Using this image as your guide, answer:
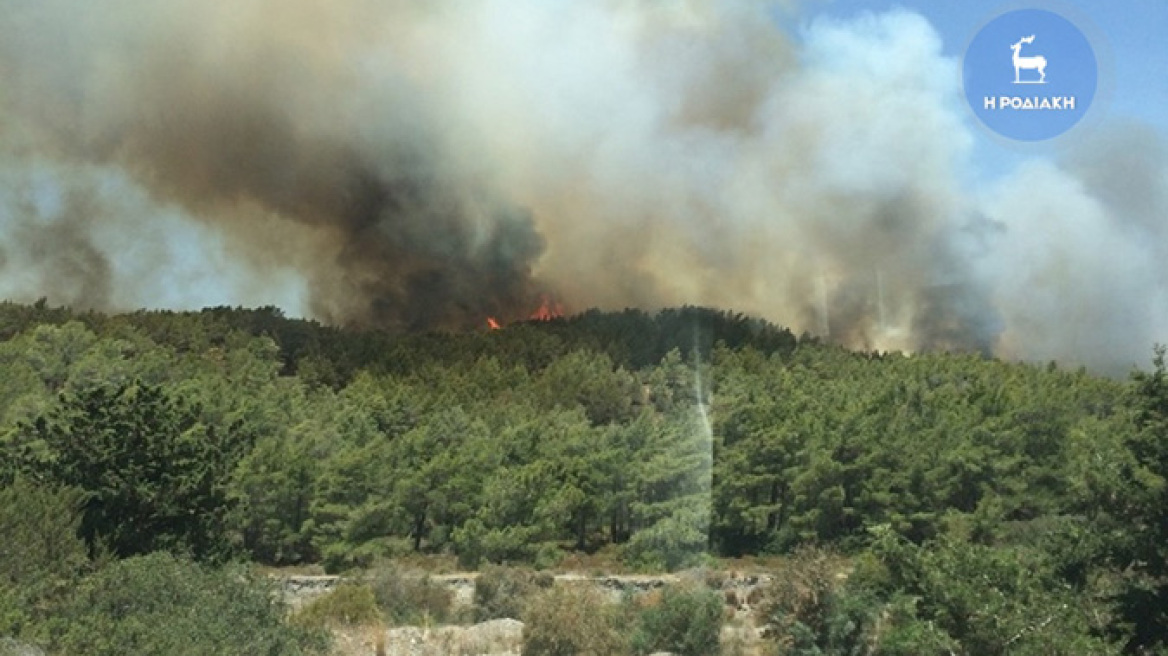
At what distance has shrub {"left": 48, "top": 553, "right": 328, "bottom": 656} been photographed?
16.7 m

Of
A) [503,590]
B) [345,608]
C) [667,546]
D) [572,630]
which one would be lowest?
[572,630]

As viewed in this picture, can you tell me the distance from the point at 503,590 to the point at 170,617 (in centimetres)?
1549

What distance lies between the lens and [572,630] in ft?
81.6

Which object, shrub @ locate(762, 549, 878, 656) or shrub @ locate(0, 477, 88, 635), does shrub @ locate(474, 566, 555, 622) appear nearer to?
shrub @ locate(762, 549, 878, 656)

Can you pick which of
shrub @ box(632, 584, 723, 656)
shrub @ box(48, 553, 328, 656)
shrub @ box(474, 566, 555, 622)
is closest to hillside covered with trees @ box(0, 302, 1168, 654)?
shrub @ box(48, 553, 328, 656)

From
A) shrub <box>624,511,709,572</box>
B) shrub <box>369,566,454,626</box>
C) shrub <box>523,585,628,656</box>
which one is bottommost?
shrub <box>523,585,628,656</box>

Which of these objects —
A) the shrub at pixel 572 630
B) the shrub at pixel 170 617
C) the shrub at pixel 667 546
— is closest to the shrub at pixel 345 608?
the shrub at pixel 572 630

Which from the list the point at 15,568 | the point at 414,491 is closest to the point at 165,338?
the point at 414,491

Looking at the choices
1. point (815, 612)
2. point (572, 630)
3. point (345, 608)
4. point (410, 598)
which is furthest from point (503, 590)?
point (815, 612)

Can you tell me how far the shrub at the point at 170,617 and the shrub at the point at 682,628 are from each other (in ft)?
20.4

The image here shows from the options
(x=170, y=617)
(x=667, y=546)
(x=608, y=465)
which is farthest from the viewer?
(x=608, y=465)

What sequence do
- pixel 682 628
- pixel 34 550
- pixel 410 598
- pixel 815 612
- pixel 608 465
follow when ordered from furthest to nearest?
pixel 608 465, pixel 410 598, pixel 682 628, pixel 815 612, pixel 34 550

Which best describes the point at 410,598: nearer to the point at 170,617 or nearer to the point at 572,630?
the point at 572,630

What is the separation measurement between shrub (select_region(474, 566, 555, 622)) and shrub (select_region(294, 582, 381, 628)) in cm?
276
